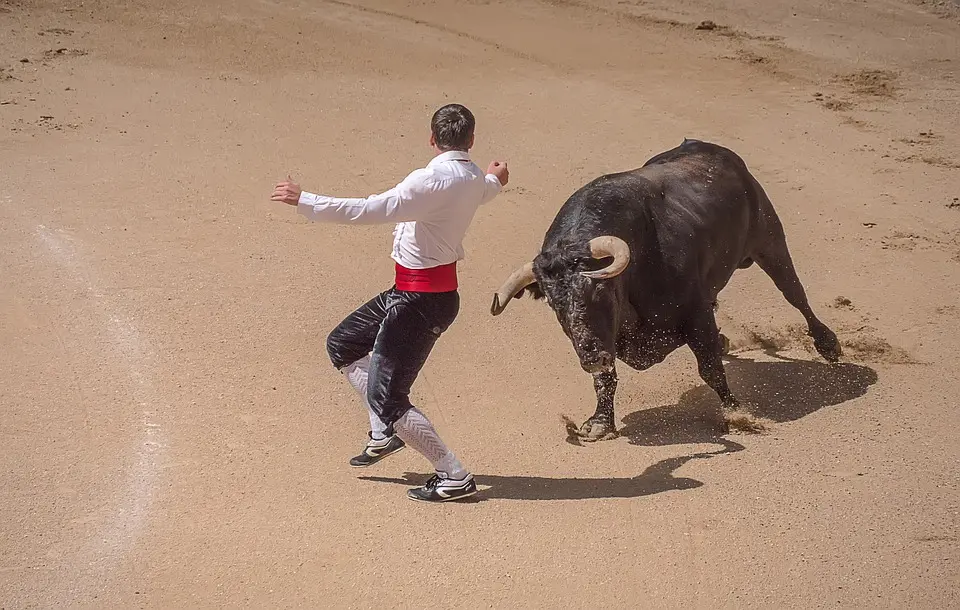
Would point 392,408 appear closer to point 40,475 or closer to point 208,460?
point 208,460

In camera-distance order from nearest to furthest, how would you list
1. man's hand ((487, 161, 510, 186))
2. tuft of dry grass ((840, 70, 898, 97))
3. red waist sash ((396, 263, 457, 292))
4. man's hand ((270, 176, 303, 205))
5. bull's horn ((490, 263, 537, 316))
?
man's hand ((270, 176, 303, 205)) < red waist sash ((396, 263, 457, 292)) < man's hand ((487, 161, 510, 186)) < bull's horn ((490, 263, 537, 316)) < tuft of dry grass ((840, 70, 898, 97))

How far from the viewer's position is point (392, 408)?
19.9ft

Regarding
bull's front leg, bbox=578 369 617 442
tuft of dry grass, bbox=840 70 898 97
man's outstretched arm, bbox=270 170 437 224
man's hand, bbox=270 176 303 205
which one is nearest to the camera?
man's hand, bbox=270 176 303 205

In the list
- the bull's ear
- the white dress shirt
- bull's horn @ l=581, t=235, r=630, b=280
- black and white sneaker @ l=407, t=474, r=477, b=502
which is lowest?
black and white sneaker @ l=407, t=474, r=477, b=502

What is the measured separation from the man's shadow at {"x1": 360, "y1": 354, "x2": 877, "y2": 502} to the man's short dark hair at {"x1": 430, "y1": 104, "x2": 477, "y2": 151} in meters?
1.98

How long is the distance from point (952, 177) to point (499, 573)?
30.4ft

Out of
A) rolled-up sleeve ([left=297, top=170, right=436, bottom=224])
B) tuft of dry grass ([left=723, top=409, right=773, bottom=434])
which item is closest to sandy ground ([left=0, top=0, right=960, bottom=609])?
tuft of dry grass ([left=723, top=409, right=773, bottom=434])

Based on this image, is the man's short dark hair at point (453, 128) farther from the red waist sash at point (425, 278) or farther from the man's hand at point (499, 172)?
the red waist sash at point (425, 278)

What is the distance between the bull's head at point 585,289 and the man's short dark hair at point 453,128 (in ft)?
4.62

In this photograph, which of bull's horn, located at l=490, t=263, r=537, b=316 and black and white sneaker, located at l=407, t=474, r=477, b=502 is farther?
bull's horn, located at l=490, t=263, r=537, b=316

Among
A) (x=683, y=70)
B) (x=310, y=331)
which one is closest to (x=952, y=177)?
(x=683, y=70)

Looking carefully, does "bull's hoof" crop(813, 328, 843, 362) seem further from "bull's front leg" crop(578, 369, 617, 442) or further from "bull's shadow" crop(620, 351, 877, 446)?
"bull's front leg" crop(578, 369, 617, 442)

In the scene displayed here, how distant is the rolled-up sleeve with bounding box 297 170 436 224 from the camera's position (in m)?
5.55

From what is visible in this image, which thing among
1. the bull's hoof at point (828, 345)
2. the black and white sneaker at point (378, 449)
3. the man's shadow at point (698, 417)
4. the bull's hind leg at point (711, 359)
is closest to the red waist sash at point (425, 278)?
the black and white sneaker at point (378, 449)
